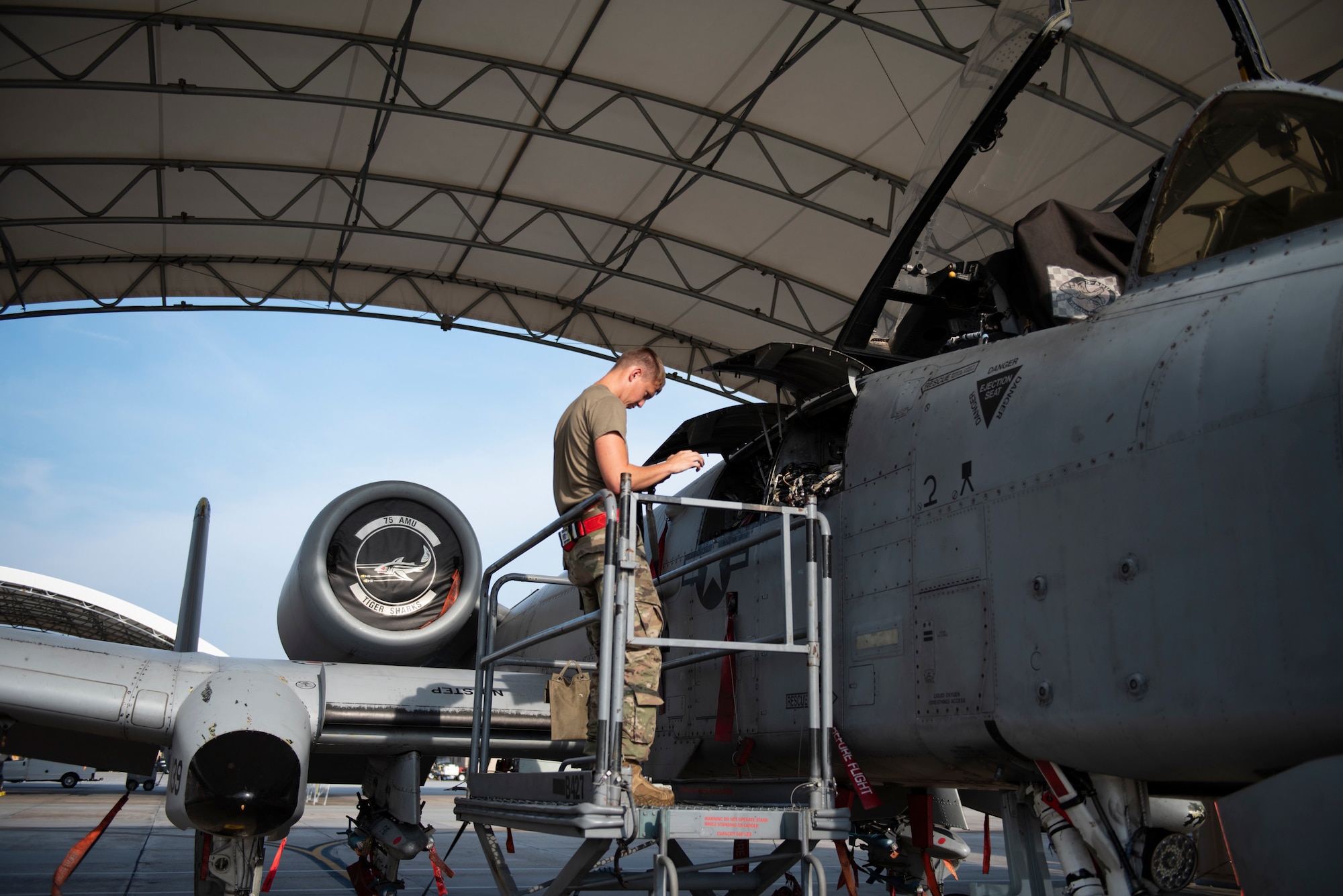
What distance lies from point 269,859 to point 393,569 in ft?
27.8

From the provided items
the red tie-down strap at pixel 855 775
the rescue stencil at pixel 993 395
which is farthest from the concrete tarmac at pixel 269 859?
the rescue stencil at pixel 993 395

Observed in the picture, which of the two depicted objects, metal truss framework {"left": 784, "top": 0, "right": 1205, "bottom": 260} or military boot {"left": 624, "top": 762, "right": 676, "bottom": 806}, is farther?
metal truss framework {"left": 784, "top": 0, "right": 1205, "bottom": 260}

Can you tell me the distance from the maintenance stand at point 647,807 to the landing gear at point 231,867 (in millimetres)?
2105

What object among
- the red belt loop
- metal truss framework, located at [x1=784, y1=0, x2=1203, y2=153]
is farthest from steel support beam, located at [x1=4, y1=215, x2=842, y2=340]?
the red belt loop

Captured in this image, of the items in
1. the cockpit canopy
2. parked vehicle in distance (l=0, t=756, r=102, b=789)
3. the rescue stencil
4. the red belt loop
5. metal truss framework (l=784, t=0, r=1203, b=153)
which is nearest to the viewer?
the cockpit canopy

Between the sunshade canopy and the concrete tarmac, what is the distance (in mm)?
7950

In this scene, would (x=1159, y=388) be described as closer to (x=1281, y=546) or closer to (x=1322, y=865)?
(x=1281, y=546)

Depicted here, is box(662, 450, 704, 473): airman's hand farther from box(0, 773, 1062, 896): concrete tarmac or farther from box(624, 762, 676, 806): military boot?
box(0, 773, 1062, 896): concrete tarmac

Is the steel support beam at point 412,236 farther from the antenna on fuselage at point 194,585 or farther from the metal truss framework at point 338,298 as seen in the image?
the antenna on fuselage at point 194,585

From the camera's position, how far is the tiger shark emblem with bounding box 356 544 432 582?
285 inches

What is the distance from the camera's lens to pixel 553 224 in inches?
595

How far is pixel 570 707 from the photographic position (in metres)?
3.74

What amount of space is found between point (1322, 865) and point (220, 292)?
16719 mm

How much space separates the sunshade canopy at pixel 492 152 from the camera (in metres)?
11.0
